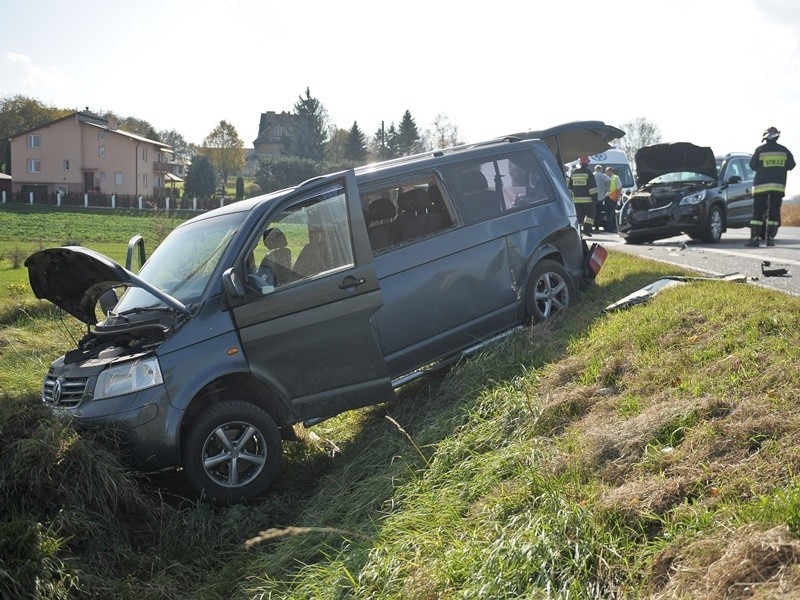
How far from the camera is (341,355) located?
685 cm

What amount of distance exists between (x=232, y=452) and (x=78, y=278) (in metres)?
1.90

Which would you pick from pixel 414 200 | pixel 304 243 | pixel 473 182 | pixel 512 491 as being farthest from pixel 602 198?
pixel 512 491

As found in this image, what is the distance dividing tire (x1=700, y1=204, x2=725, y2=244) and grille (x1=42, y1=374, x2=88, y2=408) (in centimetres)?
1381

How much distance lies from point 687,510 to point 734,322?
108 inches

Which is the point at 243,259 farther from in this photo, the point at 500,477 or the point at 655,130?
the point at 655,130

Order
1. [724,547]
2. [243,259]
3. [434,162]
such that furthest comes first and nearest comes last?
[434,162] → [243,259] → [724,547]

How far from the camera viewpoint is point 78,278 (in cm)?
687

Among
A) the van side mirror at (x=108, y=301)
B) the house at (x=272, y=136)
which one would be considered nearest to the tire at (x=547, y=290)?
the van side mirror at (x=108, y=301)

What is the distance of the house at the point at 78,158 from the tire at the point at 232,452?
74348mm

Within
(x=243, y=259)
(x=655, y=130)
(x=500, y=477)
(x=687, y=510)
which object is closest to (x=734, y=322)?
(x=500, y=477)

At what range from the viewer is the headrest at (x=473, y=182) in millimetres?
8305

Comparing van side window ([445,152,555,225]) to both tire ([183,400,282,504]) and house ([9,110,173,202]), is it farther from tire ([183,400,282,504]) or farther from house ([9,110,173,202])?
house ([9,110,173,202])

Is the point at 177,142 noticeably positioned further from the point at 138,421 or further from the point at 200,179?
the point at 138,421

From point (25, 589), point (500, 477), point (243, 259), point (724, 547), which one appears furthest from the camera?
point (243, 259)
